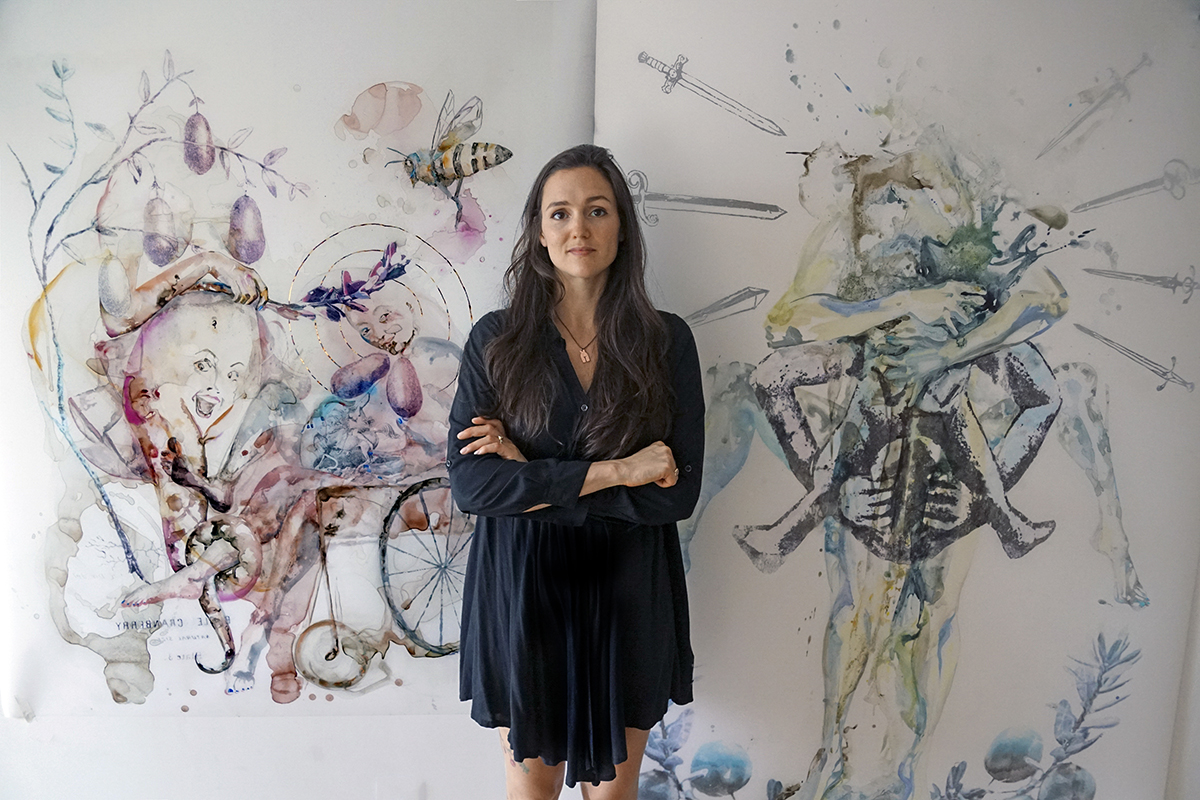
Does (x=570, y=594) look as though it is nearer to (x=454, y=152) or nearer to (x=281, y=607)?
(x=281, y=607)

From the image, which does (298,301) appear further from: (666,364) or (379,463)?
(666,364)

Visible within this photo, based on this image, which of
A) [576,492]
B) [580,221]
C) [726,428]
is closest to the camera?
[576,492]

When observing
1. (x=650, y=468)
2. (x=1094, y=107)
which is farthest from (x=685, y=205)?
(x=1094, y=107)

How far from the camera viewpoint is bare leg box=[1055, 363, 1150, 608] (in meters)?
1.97

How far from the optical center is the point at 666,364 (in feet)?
5.38

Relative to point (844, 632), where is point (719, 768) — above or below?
below

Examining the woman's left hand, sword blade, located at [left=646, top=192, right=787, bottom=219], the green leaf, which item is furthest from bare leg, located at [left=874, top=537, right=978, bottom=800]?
the green leaf

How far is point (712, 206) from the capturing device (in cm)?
186

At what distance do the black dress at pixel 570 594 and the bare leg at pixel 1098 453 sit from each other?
1198 mm

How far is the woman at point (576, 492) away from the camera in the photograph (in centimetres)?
151

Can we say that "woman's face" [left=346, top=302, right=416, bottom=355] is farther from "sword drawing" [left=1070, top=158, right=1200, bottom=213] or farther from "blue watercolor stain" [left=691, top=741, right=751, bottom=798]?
"sword drawing" [left=1070, top=158, right=1200, bottom=213]

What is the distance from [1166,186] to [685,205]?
142cm

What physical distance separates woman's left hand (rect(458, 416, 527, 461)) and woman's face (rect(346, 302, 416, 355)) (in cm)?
48

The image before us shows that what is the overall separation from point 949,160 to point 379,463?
72.6 inches
